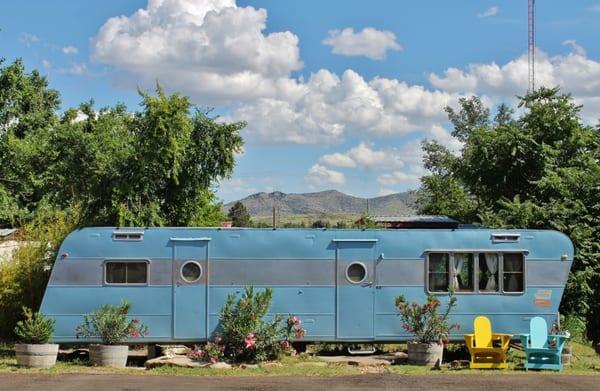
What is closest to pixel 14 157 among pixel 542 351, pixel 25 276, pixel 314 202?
pixel 25 276

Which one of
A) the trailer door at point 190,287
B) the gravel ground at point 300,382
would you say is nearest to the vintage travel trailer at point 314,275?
the trailer door at point 190,287

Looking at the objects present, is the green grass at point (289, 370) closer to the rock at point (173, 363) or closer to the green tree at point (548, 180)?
the rock at point (173, 363)

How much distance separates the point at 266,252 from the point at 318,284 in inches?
50.8

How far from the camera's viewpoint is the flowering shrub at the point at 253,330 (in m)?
14.2

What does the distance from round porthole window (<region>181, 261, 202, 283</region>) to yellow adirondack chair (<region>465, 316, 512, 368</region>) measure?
18.6 ft

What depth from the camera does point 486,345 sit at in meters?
14.4

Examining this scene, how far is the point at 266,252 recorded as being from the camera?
1500cm

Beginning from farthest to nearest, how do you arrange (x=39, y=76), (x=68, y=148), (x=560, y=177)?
(x=39, y=76), (x=68, y=148), (x=560, y=177)

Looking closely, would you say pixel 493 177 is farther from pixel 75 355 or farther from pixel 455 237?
pixel 75 355

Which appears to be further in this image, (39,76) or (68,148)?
(39,76)

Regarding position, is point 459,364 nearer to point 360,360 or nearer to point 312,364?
point 360,360

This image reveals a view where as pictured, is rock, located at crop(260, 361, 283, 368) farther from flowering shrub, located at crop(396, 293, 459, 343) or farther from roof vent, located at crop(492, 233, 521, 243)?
roof vent, located at crop(492, 233, 521, 243)

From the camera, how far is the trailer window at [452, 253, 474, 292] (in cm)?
1505

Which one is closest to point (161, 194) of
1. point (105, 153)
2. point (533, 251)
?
point (105, 153)
